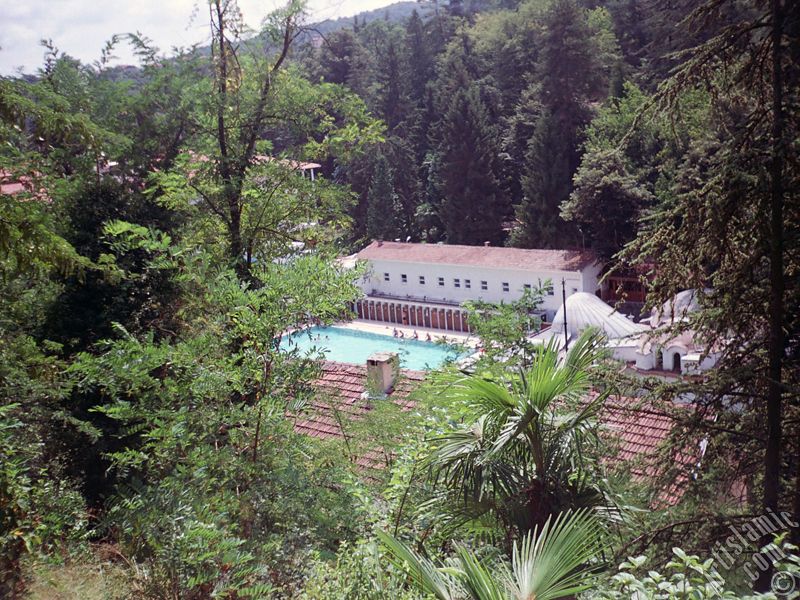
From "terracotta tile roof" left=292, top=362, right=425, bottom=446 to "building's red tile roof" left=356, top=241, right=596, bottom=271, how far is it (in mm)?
16961

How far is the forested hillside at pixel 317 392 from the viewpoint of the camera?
14.0 ft

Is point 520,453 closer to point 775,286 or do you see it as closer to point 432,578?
point 432,578

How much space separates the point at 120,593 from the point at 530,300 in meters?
4.07

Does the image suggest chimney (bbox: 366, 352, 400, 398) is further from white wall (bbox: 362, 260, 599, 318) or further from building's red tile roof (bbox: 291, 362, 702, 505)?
white wall (bbox: 362, 260, 599, 318)

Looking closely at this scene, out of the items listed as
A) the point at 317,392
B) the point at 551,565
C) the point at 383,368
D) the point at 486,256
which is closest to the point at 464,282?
the point at 486,256

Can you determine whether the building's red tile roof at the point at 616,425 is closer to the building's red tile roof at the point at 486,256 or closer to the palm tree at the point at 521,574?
the palm tree at the point at 521,574

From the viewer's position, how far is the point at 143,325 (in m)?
8.62

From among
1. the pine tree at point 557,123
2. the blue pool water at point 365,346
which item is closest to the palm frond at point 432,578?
the blue pool water at point 365,346

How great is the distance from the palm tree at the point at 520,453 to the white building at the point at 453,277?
24475mm

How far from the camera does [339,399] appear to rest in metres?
8.08

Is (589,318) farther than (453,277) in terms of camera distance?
No

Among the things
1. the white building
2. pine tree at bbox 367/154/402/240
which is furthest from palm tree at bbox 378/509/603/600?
pine tree at bbox 367/154/402/240

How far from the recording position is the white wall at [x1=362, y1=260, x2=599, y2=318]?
95.3 feet

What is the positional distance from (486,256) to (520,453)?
27.2 m
